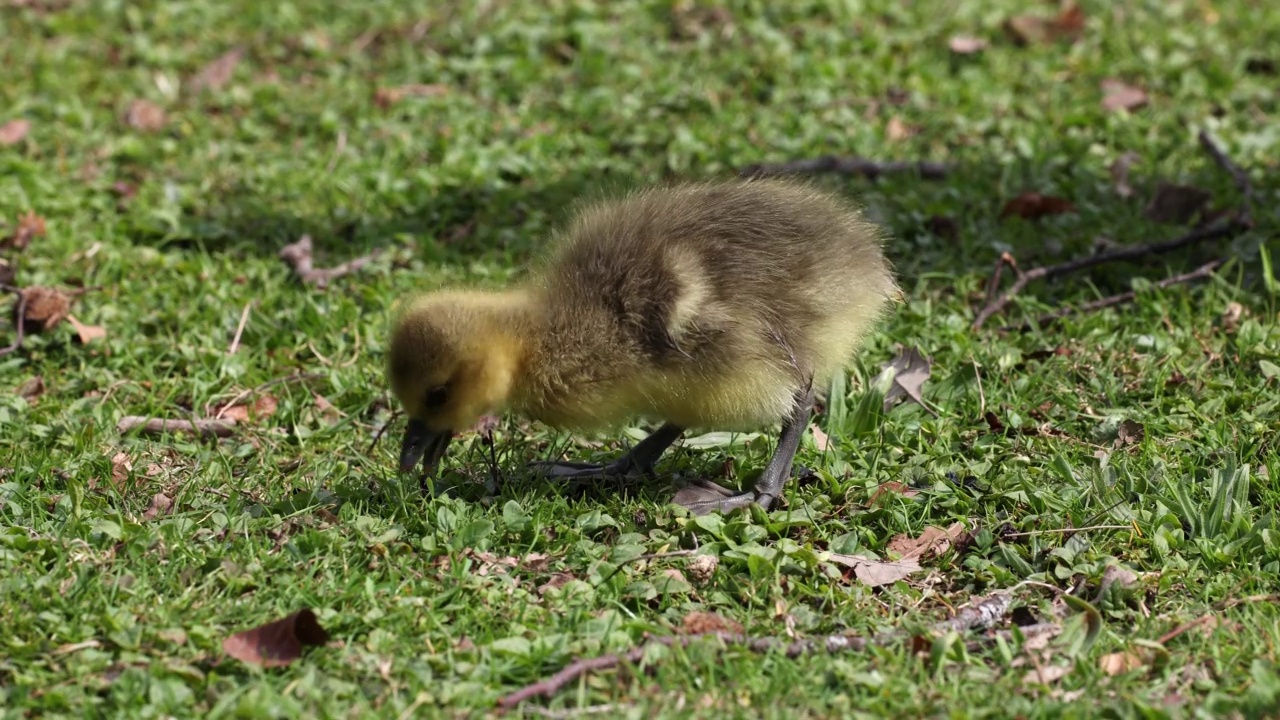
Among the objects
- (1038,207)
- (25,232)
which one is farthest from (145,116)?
(1038,207)

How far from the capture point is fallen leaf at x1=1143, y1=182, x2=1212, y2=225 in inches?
231

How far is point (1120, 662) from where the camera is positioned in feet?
10.8

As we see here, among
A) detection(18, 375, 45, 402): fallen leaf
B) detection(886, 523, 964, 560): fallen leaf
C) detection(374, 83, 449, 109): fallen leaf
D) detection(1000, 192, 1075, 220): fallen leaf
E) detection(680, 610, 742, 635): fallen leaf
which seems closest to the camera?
detection(680, 610, 742, 635): fallen leaf

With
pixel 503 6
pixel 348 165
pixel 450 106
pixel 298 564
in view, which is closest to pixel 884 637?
pixel 298 564

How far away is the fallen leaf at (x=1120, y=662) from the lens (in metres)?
3.28

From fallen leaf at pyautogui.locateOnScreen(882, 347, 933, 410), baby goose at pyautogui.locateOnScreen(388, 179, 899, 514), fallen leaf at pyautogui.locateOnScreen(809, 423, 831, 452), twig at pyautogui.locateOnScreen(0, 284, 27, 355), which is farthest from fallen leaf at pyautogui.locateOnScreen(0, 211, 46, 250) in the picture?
fallen leaf at pyautogui.locateOnScreen(882, 347, 933, 410)

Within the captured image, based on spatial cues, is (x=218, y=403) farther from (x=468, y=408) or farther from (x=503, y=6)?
(x=503, y=6)

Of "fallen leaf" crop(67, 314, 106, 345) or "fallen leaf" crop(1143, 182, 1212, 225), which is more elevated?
"fallen leaf" crop(1143, 182, 1212, 225)

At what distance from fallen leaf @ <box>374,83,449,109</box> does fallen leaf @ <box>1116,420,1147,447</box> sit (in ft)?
13.8

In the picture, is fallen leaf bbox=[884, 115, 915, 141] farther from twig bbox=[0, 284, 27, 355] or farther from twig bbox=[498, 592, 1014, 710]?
twig bbox=[0, 284, 27, 355]

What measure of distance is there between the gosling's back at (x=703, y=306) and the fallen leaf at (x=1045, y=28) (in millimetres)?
3846

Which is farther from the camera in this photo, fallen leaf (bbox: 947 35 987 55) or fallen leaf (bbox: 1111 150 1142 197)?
fallen leaf (bbox: 947 35 987 55)

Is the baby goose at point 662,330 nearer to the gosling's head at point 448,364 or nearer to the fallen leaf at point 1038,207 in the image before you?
the gosling's head at point 448,364

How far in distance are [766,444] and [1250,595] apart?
1.54 meters
